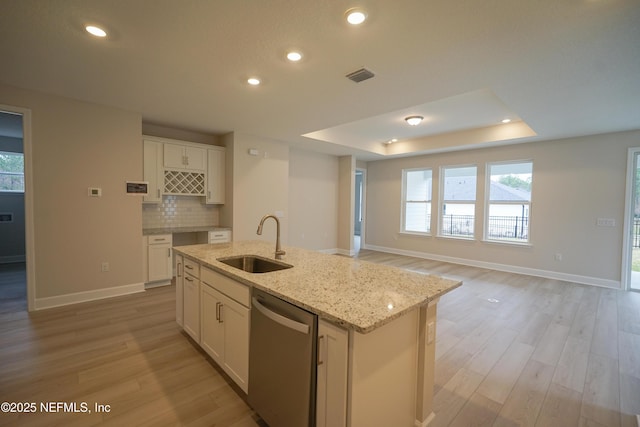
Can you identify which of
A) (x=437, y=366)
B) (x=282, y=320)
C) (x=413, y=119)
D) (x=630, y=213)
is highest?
(x=413, y=119)

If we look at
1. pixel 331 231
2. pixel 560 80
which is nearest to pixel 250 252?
pixel 560 80

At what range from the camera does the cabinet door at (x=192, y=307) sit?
2400 millimetres

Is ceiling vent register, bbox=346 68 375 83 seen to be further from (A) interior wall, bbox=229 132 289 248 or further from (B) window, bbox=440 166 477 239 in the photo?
(B) window, bbox=440 166 477 239

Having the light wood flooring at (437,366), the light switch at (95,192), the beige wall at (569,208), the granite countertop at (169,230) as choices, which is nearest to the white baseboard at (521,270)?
the beige wall at (569,208)

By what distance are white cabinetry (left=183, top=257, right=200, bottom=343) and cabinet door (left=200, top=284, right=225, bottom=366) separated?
107 millimetres

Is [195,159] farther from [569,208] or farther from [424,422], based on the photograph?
[569,208]

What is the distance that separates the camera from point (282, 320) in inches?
56.0

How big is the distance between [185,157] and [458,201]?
5.83m

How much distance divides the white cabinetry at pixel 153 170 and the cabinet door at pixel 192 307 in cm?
228

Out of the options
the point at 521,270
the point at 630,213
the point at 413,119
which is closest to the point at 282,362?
the point at 413,119

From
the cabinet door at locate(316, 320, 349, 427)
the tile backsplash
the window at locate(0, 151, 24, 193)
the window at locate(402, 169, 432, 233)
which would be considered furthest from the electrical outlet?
the window at locate(0, 151, 24, 193)

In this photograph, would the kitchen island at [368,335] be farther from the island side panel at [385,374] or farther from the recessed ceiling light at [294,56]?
the recessed ceiling light at [294,56]

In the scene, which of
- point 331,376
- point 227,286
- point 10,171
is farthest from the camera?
point 10,171

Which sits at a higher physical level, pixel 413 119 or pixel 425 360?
pixel 413 119
